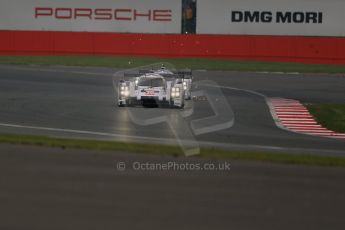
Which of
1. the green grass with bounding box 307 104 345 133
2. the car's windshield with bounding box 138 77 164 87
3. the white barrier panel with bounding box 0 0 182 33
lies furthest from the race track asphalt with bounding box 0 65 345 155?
the white barrier panel with bounding box 0 0 182 33

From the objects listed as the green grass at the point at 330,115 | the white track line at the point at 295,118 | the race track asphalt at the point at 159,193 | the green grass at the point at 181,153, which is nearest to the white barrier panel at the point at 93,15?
the white track line at the point at 295,118

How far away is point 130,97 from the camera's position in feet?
84.2

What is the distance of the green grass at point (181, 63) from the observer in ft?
149

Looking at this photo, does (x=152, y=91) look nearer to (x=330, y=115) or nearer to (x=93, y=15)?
(x=330, y=115)

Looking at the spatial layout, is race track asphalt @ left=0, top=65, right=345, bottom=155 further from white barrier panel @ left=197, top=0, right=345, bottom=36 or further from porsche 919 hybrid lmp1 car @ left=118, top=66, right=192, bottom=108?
white barrier panel @ left=197, top=0, right=345, bottom=36

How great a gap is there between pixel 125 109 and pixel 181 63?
20897mm

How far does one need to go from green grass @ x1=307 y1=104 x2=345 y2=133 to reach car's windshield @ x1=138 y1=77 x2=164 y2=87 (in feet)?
16.7

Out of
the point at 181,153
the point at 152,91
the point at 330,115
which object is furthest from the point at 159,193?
the point at 330,115

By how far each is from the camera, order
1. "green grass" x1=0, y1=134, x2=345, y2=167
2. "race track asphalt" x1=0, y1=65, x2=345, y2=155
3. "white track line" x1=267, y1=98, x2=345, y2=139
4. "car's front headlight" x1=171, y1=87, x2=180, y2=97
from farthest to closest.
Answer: "car's front headlight" x1=171, y1=87, x2=180, y2=97, "white track line" x1=267, y1=98, x2=345, y2=139, "race track asphalt" x1=0, y1=65, x2=345, y2=155, "green grass" x1=0, y1=134, x2=345, y2=167

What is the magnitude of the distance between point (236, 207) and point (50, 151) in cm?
421

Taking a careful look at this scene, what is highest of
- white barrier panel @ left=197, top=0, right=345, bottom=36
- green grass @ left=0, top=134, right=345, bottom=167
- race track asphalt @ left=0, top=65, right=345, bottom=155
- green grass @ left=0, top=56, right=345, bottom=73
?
white barrier panel @ left=197, top=0, right=345, bottom=36

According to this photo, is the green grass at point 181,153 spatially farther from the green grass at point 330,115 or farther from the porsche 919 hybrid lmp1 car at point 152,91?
the porsche 919 hybrid lmp1 car at point 152,91

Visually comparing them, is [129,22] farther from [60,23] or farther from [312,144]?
[312,144]

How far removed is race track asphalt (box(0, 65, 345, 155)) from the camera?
18.9 metres
